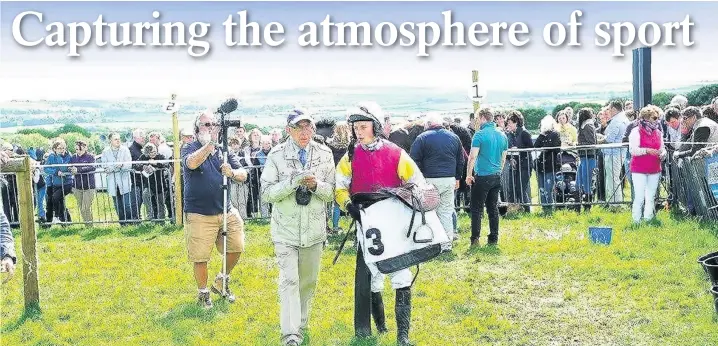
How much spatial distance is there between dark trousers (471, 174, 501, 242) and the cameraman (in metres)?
3.72

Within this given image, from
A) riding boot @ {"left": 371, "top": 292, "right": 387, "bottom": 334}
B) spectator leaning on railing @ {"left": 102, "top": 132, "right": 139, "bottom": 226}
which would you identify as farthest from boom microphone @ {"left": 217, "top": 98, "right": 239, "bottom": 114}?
spectator leaning on railing @ {"left": 102, "top": 132, "right": 139, "bottom": 226}

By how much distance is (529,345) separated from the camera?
7.51 m

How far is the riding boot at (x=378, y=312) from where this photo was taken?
306 inches

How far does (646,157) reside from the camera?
12.5 m

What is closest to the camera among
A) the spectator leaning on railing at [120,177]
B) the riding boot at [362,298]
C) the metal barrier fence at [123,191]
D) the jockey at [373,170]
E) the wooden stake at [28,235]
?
the jockey at [373,170]

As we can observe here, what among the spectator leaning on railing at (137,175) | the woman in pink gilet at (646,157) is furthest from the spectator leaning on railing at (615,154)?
the spectator leaning on railing at (137,175)

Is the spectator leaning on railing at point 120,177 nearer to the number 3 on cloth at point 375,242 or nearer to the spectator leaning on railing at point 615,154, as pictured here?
the spectator leaning on railing at point 615,154

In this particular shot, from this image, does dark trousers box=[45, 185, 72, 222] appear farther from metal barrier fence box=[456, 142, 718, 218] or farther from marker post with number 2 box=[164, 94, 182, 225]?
metal barrier fence box=[456, 142, 718, 218]

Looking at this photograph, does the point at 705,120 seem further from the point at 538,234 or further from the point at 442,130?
the point at 442,130

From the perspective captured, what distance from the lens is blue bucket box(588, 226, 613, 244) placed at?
1139 centimetres

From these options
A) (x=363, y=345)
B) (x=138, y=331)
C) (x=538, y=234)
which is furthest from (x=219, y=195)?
(x=538, y=234)

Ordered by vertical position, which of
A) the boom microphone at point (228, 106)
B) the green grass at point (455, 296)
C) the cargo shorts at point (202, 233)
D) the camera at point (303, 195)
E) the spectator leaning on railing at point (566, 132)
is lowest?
the green grass at point (455, 296)

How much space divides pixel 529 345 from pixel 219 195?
3260 millimetres

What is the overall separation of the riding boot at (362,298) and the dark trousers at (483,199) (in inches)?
171
